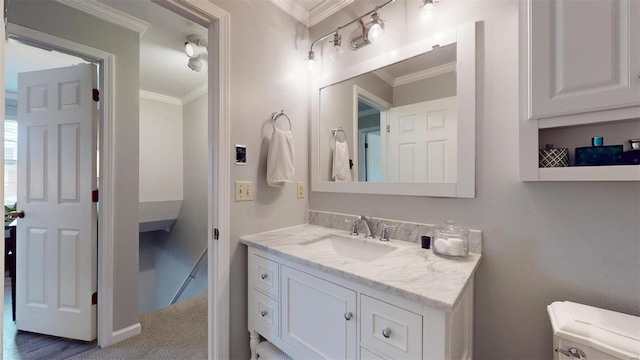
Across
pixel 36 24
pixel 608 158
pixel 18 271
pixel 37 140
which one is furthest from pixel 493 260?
pixel 18 271

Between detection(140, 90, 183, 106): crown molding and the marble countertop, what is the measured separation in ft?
9.53

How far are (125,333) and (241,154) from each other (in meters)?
1.77

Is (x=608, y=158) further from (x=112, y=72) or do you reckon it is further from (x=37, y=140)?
(x=37, y=140)

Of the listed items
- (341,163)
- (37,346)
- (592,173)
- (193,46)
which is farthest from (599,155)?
(37,346)

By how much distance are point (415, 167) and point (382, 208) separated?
320 millimetres

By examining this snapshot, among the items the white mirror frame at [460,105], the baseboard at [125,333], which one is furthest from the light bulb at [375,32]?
the baseboard at [125,333]

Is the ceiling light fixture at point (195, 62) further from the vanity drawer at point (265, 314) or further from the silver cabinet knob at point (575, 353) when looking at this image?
the silver cabinet knob at point (575, 353)

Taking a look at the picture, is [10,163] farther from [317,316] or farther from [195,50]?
[317,316]

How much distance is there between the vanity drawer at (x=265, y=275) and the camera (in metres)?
1.31

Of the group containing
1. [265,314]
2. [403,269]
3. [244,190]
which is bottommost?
[265,314]

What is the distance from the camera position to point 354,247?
152 cm

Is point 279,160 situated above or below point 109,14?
below

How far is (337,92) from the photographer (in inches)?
70.4

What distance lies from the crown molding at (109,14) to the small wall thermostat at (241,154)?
143 cm
